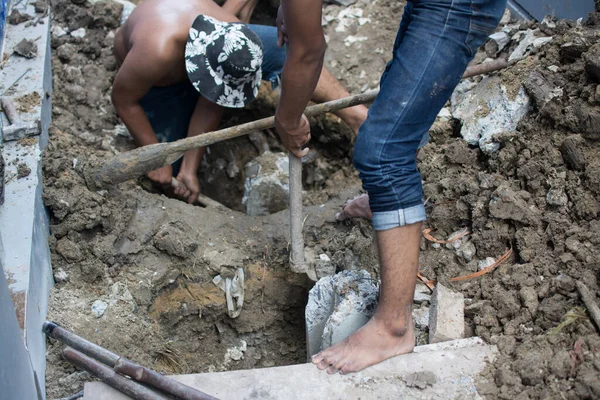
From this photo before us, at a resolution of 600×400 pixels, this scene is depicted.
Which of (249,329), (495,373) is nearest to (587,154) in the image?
(495,373)

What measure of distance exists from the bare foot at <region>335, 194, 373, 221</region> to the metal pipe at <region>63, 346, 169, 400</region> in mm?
1379

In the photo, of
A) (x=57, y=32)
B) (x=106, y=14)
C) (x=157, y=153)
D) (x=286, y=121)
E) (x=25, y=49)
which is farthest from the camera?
(x=106, y=14)

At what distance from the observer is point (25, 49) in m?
3.75

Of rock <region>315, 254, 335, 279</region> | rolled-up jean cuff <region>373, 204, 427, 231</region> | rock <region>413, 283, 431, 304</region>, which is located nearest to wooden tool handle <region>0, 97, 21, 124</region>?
rock <region>315, 254, 335, 279</region>

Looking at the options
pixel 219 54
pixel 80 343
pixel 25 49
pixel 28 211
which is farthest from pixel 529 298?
pixel 25 49

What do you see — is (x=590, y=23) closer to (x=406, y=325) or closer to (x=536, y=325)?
(x=536, y=325)

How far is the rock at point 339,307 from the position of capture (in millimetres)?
2479

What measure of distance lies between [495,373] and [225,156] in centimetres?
291

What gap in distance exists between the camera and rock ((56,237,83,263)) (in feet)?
9.50

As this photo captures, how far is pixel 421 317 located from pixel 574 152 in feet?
3.28

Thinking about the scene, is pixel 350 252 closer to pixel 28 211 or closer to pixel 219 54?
pixel 219 54

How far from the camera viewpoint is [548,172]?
2723 millimetres

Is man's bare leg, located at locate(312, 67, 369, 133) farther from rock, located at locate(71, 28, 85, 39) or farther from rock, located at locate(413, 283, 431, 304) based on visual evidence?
rock, located at locate(71, 28, 85, 39)

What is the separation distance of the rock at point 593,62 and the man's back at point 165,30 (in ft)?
6.82
